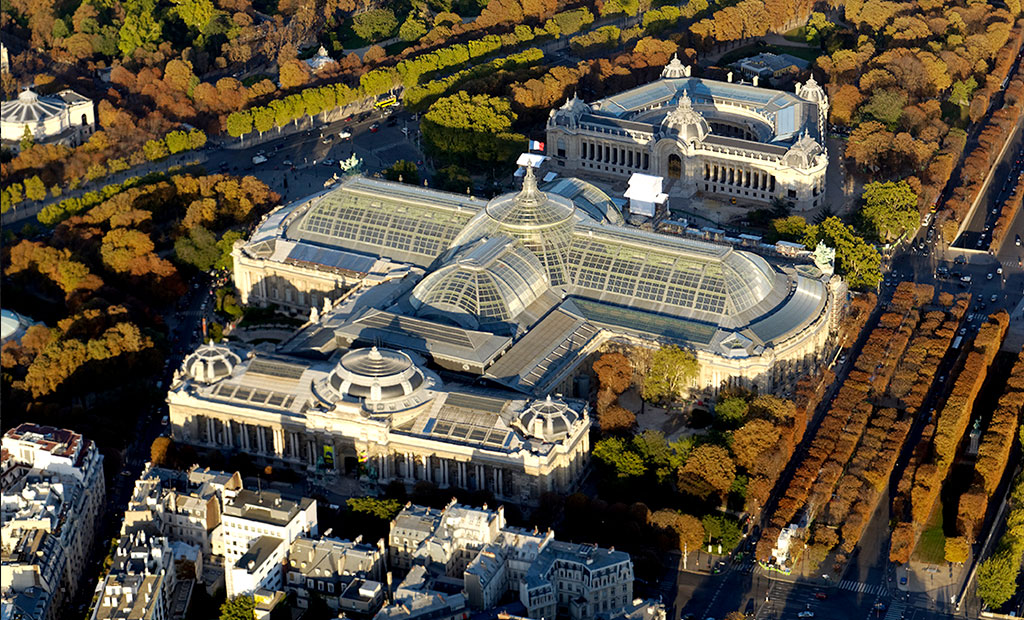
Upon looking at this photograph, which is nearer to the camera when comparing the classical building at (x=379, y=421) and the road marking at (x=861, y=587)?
the road marking at (x=861, y=587)

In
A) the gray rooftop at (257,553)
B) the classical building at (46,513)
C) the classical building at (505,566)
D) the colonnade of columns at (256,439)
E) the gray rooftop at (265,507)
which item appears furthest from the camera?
the colonnade of columns at (256,439)

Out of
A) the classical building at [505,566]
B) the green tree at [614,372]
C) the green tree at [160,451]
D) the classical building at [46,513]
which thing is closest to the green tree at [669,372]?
the green tree at [614,372]

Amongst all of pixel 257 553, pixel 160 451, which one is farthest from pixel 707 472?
pixel 160 451

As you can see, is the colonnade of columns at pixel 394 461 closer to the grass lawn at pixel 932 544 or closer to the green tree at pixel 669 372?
the green tree at pixel 669 372

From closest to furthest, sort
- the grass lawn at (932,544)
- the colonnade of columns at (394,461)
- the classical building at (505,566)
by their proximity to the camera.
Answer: the classical building at (505,566) < the grass lawn at (932,544) < the colonnade of columns at (394,461)

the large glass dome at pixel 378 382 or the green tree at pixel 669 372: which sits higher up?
the large glass dome at pixel 378 382

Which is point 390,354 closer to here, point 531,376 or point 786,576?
point 531,376

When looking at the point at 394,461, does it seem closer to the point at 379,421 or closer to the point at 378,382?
the point at 379,421

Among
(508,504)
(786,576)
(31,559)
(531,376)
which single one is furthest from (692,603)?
(31,559)
